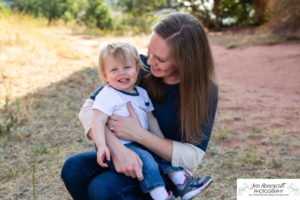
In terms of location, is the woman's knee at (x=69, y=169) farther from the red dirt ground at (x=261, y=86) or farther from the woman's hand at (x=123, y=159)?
the red dirt ground at (x=261, y=86)

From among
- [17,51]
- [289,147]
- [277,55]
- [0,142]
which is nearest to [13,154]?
[0,142]

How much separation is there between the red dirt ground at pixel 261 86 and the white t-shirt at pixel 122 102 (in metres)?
2.41

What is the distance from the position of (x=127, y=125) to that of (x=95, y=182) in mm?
294

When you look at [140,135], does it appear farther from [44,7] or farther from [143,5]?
[143,5]

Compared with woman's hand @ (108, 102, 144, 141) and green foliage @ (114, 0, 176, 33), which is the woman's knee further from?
green foliage @ (114, 0, 176, 33)

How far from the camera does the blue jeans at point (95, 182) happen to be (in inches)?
84.6

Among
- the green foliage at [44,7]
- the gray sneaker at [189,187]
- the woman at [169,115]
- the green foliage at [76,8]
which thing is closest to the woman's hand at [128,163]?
the woman at [169,115]

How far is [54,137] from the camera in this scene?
4473 millimetres

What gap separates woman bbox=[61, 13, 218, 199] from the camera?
85.4 inches

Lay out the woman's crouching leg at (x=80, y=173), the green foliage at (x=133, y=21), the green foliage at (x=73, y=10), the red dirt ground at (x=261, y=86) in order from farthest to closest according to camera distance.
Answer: the green foliage at (x=133, y=21), the green foliage at (x=73, y=10), the red dirt ground at (x=261, y=86), the woman's crouching leg at (x=80, y=173)

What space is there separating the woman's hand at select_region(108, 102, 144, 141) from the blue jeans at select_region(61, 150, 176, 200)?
18 cm

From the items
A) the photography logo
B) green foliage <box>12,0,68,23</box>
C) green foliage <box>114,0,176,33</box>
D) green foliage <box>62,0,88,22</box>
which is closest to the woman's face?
the photography logo

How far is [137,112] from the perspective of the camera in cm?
232

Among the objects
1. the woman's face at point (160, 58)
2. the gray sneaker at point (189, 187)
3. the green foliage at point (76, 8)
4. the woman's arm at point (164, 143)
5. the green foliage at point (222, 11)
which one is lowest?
the green foliage at point (76, 8)
